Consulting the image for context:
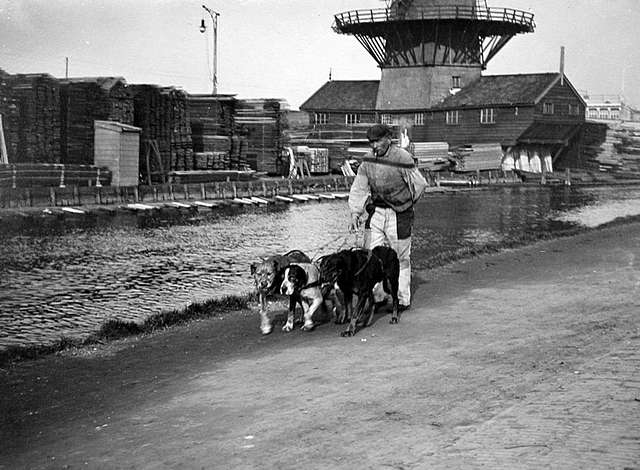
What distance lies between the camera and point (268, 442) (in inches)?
226

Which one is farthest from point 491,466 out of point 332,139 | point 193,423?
point 332,139

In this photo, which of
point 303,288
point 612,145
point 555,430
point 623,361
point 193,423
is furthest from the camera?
point 612,145

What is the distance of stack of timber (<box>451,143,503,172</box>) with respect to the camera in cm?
5672

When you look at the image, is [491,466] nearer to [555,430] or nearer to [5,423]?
[555,430]

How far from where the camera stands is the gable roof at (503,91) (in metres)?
55.9

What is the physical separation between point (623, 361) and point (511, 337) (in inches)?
67.4

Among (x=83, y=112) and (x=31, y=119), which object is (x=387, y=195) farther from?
(x=83, y=112)

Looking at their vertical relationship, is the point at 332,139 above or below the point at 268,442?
above

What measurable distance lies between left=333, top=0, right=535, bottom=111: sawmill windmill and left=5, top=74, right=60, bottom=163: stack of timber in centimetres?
3094

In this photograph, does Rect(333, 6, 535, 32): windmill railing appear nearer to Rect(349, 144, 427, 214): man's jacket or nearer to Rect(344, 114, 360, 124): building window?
Rect(344, 114, 360, 124): building window

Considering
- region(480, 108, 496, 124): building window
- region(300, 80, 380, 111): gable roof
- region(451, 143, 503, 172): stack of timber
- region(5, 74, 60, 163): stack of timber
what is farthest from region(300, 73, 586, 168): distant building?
region(5, 74, 60, 163): stack of timber

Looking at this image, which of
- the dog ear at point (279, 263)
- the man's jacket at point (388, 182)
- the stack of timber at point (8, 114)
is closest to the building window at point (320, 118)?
the stack of timber at point (8, 114)

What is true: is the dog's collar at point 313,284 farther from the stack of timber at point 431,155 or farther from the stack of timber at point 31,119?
the stack of timber at point 431,155

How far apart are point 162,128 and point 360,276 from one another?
2974 centimetres
